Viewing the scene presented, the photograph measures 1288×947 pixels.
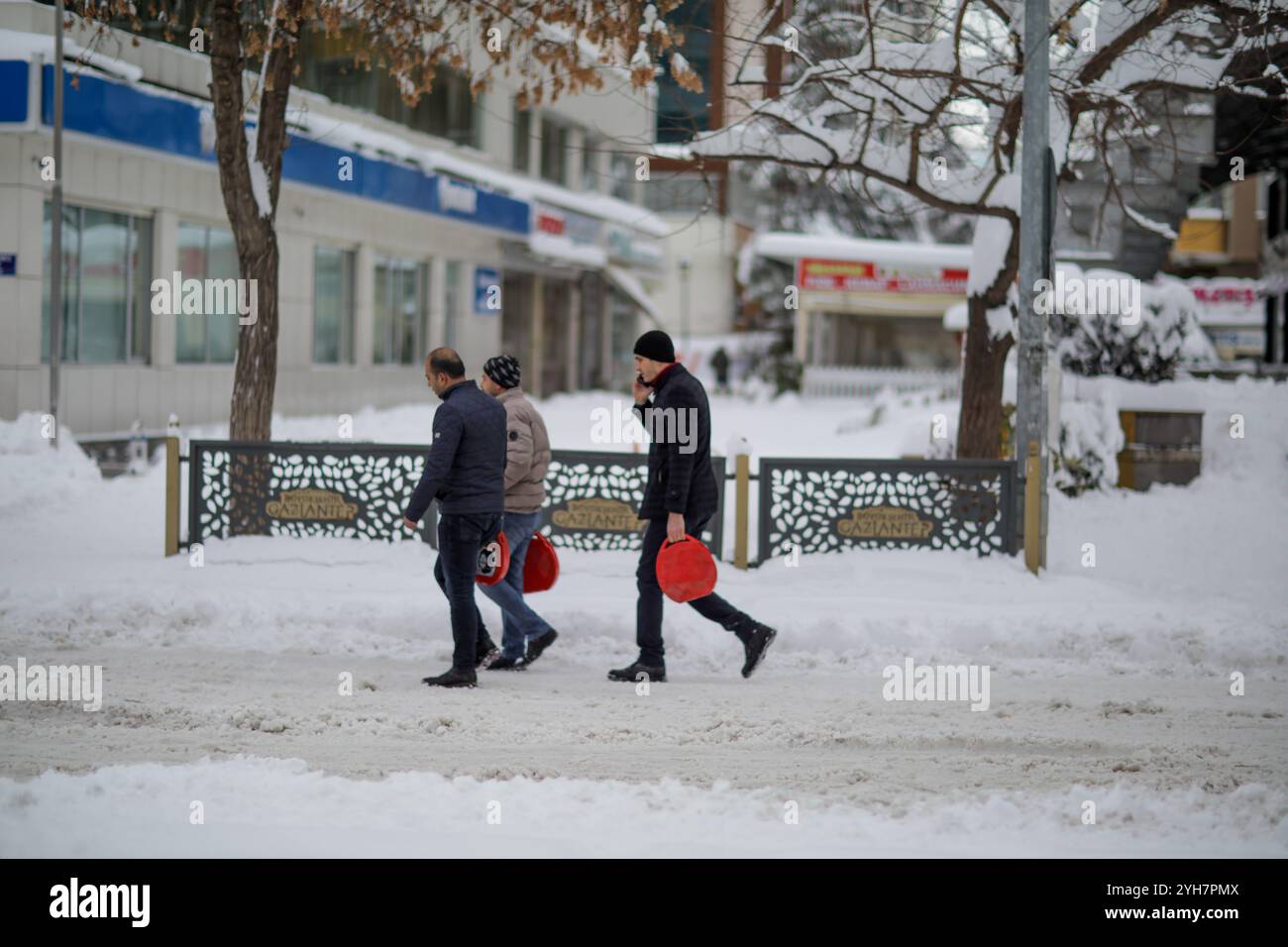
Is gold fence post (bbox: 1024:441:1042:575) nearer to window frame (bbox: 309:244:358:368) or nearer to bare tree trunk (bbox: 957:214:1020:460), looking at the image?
bare tree trunk (bbox: 957:214:1020:460)

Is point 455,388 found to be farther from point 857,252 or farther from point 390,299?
point 857,252

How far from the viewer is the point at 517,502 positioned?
8.80 m

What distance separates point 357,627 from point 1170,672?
16.4ft

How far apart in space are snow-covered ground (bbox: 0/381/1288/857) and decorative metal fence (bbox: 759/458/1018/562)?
213 millimetres

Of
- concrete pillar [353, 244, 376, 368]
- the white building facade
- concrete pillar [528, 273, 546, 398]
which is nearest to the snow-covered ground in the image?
the white building facade

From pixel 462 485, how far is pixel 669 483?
108 centimetres

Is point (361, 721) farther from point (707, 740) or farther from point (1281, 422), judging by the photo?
point (1281, 422)

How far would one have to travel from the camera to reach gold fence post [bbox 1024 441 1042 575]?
11227 mm

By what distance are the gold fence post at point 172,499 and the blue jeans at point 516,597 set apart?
13.0 ft

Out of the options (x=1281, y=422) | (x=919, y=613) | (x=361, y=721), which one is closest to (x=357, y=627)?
(x=361, y=721)

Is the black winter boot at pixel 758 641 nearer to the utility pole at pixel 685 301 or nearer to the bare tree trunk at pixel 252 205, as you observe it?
the bare tree trunk at pixel 252 205

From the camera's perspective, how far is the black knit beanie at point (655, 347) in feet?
26.7

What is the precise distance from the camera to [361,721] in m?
7.25
